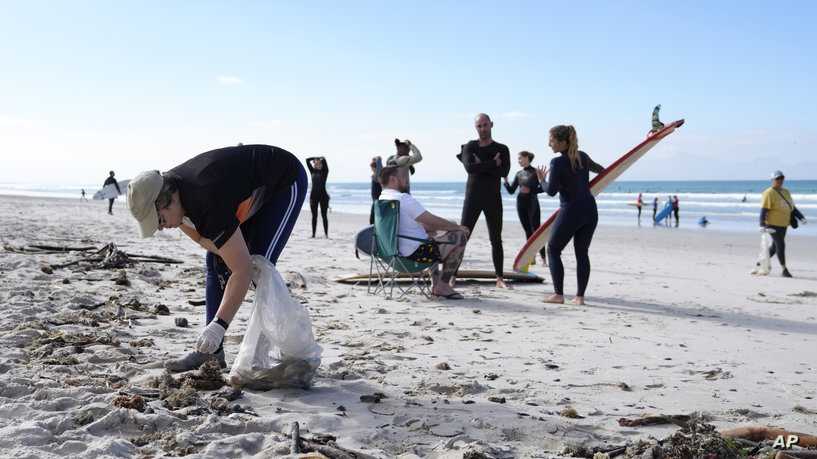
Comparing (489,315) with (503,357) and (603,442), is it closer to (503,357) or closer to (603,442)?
(503,357)

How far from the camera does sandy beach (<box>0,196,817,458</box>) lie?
286 cm

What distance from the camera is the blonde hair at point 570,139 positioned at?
6270 mm

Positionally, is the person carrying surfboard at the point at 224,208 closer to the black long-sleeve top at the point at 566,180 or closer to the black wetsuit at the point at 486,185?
the black long-sleeve top at the point at 566,180

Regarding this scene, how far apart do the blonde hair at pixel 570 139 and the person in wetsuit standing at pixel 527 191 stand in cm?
297

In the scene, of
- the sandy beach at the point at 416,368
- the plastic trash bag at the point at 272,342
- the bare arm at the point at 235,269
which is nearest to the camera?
the sandy beach at the point at 416,368

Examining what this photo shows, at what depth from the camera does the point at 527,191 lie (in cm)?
945

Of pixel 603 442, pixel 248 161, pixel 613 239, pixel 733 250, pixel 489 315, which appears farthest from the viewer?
pixel 613 239

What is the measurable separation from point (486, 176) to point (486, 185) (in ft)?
0.30

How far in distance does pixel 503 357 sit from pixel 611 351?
2.44 feet

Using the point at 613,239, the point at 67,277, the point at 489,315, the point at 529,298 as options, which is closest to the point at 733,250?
the point at 613,239

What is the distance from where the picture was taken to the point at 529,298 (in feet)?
22.5

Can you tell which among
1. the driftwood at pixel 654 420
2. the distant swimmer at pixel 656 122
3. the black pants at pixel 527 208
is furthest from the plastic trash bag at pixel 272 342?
the black pants at pixel 527 208

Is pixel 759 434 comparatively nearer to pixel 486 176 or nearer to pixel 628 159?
pixel 486 176

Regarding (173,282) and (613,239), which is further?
(613,239)
